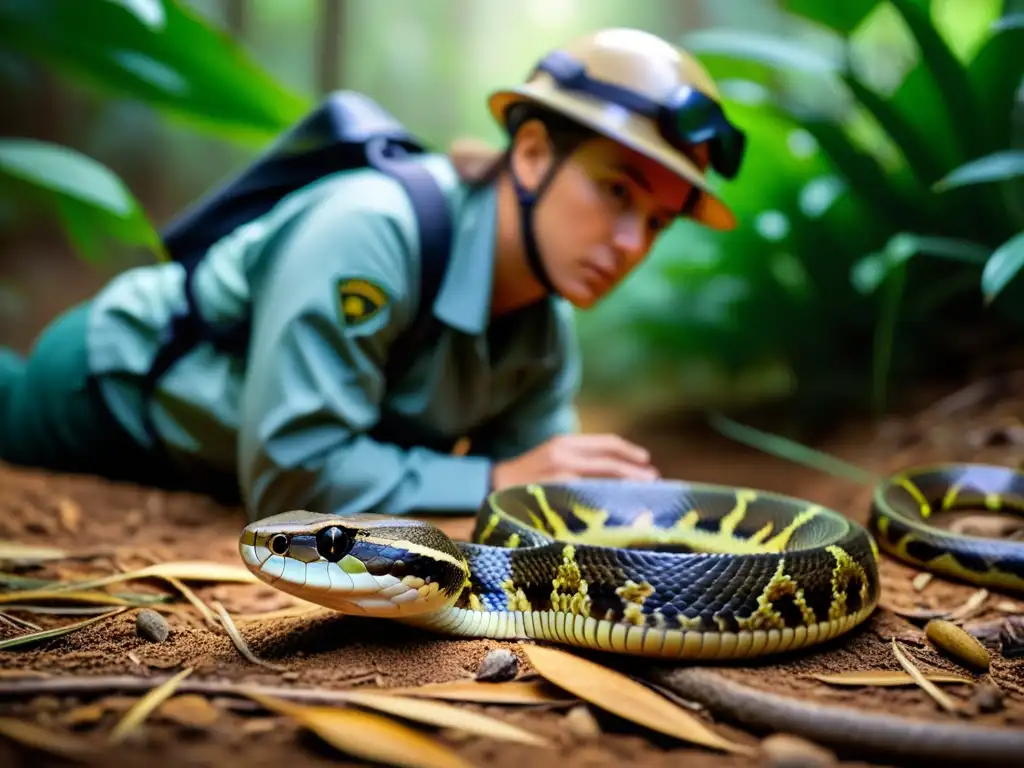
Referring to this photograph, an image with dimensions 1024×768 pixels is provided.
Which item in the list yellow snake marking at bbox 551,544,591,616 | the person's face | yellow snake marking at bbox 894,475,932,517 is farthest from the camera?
yellow snake marking at bbox 894,475,932,517

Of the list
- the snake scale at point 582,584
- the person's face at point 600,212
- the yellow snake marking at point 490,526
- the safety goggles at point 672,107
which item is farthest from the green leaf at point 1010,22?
the yellow snake marking at point 490,526

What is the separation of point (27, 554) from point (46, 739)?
1.17 meters

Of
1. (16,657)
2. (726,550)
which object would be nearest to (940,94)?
(726,550)

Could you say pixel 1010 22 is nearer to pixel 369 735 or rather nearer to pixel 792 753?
pixel 792 753

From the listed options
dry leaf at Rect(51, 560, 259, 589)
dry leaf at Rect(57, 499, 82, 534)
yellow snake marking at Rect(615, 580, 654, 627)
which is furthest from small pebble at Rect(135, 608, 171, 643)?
dry leaf at Rect(57, 499, 82, 534)

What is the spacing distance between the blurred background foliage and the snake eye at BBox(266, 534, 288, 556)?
5.07 feet

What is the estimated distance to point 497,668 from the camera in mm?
1392

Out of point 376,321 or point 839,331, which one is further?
point 839,331

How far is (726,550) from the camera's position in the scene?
89.1 inches

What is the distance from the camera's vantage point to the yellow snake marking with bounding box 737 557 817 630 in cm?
148

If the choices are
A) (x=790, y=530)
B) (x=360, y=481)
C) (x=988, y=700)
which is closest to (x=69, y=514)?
(x=360, y=481)

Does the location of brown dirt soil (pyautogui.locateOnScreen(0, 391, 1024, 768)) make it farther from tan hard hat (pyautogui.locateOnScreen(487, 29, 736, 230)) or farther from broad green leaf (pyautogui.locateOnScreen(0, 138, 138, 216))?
tan hard hat (pyautogui.locateOnScreen(487, 29, 736, 230))

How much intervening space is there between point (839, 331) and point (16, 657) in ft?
11.9

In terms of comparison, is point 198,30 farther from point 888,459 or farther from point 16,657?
point 888,459
